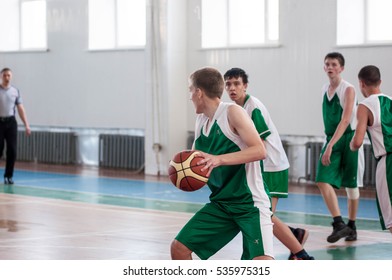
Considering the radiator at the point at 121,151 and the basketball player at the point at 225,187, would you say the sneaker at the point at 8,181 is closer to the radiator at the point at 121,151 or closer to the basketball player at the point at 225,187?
the radiator at the point at 121,151

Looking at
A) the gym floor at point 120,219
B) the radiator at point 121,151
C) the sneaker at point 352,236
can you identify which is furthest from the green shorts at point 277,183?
the radiator at point 121,151

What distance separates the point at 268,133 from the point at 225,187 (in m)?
1.75

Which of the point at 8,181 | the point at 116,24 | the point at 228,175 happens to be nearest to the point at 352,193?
the point at 228,175

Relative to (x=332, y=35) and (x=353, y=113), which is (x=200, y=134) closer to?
(x=353, y=113)

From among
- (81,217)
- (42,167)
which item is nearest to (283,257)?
(81,217)

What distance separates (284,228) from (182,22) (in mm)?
11025

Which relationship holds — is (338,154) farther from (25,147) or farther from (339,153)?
(25,147)

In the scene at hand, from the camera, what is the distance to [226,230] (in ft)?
20.8

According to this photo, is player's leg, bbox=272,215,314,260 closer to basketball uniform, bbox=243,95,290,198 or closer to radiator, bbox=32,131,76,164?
basketball uniform, bbox=243,95,290,198

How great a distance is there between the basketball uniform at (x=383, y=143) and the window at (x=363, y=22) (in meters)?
7.32

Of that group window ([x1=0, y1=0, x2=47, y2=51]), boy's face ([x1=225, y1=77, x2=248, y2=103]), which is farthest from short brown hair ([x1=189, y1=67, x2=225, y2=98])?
window ([x1=0, y1=0, x2=47, y2=51])

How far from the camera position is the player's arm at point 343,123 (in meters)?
9.32

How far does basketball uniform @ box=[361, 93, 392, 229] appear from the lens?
803 centimetres
